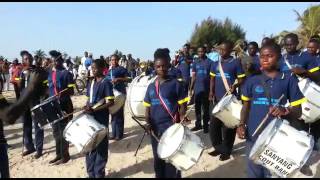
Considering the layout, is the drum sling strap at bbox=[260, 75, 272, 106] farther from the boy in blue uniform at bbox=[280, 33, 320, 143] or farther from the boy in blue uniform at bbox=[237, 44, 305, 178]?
the boy in blue uniform at bbox=[280, 33, 320, 143]

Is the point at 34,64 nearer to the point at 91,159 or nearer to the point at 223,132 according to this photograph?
the point at 91,159

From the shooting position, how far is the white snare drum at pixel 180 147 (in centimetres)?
530

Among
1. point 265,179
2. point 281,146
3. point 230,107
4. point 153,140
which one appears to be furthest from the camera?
point 230,107

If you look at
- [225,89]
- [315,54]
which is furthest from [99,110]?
[315,54]

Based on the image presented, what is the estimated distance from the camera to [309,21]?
2733 centimetres

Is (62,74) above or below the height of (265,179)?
above

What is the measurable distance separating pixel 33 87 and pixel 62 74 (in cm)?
520

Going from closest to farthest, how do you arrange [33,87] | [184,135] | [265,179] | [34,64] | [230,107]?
1. [33,87]
2. [265,179]
3. [184,135]
4. [230,107]
5. [34,64]

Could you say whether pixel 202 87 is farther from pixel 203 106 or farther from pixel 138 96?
pixel 138 96

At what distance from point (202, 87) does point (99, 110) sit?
3.04m

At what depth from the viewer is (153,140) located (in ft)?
19.8

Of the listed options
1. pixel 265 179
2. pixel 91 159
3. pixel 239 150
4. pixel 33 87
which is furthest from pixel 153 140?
pixel 33 87

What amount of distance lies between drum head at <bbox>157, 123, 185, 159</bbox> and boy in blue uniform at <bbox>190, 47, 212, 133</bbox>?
3.82 m

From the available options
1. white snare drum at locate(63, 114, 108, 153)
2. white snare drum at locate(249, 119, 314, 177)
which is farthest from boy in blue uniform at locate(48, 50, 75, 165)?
white snare drum at locate(249, 119, 314, 177)
